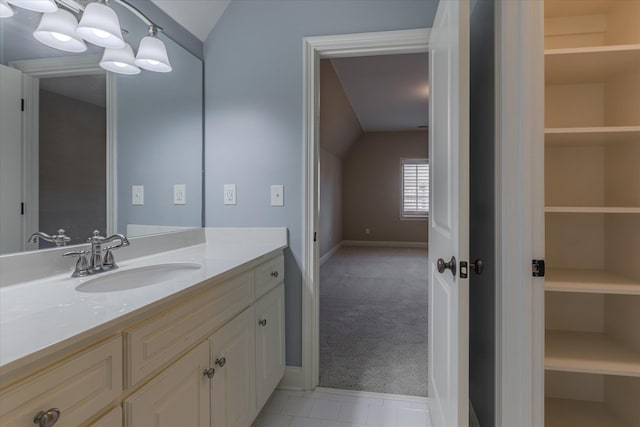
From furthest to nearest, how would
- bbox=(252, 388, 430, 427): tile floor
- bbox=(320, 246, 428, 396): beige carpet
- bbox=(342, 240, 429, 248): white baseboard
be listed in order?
bbox=(342, 240, 429, 248): white baseboard < bbox=(320, 246, 428, 396): beige carpet < bbox=(252, 388, 430, 427): tile floor

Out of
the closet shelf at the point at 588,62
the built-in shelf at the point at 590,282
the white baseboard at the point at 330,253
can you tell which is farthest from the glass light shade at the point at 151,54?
the white baseboard at the point at 330,253

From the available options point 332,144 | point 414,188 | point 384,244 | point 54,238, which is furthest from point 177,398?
point 414,188

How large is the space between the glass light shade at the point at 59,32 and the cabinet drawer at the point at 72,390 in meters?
1.11

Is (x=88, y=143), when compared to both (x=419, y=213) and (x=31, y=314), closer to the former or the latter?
(x=31, y=314)

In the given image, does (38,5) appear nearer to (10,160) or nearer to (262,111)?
(10,160)

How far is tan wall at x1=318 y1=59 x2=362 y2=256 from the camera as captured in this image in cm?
447

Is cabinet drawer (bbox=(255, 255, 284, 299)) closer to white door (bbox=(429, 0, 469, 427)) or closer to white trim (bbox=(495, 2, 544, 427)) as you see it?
white door (bbox=(429, 0, 469, 427))

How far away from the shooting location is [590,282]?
1.37 m

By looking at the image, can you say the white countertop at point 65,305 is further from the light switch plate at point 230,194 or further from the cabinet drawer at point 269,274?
the light switch plate at point 230,194

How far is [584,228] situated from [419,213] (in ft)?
21.3

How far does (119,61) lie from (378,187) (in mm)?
7068

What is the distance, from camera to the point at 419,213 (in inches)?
316

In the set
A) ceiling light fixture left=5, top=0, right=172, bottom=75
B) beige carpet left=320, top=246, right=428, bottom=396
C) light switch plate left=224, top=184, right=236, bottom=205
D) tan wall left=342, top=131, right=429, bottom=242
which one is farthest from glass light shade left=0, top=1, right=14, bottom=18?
tan wall left=342, top=131, right=429, bottom=242

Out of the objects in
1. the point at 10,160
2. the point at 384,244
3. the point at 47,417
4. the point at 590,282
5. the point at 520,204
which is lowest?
the point at 384,244
